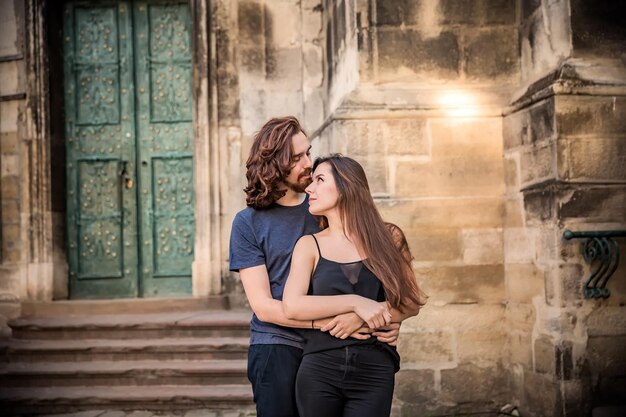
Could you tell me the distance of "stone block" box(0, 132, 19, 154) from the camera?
6.65 metres

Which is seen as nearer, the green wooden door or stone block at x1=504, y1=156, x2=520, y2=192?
stone block at x1=504, y1=156, x2=520, y2=192

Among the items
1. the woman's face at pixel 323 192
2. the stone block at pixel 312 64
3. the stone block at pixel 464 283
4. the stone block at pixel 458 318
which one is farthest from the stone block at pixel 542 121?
the stone block at pixel 312 64

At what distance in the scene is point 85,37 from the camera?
6.79 meters

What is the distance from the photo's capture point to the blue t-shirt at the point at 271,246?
7.89 ft

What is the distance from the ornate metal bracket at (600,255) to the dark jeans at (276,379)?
215 centimetres

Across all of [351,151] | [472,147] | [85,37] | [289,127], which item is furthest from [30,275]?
[289,127]

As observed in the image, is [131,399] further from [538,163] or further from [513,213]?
[538,163]

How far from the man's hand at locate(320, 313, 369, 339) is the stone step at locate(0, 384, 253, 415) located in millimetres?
3000

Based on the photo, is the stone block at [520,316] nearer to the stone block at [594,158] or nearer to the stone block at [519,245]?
the stone block at [519,245]

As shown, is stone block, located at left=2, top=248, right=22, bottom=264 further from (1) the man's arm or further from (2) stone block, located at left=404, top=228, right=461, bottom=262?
(1) the man's arm

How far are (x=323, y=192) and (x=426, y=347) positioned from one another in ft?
7.68

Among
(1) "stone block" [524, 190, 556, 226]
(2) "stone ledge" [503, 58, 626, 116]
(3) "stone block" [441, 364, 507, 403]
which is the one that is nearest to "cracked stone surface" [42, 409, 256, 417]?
(3) "stone block" [441, 364, 507, 403]

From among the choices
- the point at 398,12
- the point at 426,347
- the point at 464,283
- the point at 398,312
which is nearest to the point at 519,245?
the point at 464,283

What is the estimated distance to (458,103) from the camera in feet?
14.7
